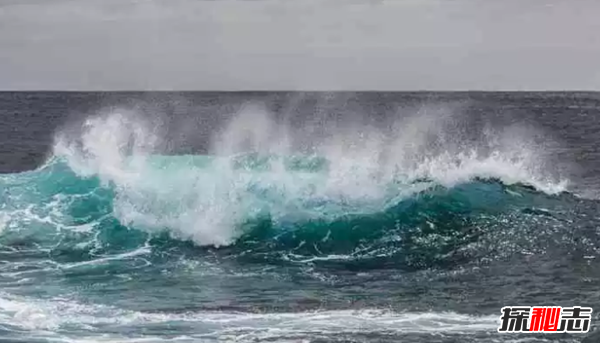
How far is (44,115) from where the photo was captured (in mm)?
3252

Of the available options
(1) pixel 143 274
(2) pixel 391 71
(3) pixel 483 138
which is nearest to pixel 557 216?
(3) pixel 483 138

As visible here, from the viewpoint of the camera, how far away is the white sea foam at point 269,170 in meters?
3.26

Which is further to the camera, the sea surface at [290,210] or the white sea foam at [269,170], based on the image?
the white sea foam at [269,170]

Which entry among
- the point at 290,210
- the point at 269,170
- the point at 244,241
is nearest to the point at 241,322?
the point at 244,241


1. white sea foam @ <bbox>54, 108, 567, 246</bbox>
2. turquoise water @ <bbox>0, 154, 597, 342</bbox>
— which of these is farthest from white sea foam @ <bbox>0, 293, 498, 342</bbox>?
white sea foam @ <bbox>54, 108, 567, 246</bbox>

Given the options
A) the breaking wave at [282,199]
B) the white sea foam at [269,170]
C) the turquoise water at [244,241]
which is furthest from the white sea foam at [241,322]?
the white sea foam at [269,170]

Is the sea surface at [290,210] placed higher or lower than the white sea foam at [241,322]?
higher

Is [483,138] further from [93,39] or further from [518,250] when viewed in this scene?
[93,39]

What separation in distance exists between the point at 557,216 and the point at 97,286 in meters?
2.10

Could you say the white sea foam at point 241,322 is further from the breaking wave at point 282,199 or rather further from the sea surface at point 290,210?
the breaking wave at point 282,199

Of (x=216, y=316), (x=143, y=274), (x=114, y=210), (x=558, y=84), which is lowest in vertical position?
(x=216, y=316)

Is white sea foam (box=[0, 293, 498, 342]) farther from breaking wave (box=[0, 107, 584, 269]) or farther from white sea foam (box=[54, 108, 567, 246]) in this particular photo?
white sea foam (box=[54, 108, 567, 246])

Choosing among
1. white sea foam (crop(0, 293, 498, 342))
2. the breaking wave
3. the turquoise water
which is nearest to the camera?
white sea foam (crop(0, 293, 498, 342))

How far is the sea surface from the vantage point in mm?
3055
